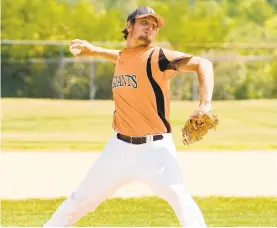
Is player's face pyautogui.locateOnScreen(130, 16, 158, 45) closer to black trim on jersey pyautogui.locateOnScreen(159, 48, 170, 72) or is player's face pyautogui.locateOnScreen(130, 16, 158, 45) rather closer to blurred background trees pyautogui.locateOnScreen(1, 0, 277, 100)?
black trim on jersey pyautogui.locateOnScreen(159, 48, 170, 72)

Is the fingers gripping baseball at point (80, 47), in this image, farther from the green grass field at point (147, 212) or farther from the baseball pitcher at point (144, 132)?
the green grass field at point (147, 212)

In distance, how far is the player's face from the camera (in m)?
6.13

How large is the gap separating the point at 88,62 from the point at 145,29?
88.6ft

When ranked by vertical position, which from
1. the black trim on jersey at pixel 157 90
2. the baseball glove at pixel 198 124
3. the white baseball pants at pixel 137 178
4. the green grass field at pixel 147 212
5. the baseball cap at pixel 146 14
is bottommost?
the green grass field at pixel 147 212

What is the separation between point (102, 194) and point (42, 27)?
96.5 ft

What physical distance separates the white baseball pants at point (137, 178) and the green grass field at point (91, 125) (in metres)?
12.7

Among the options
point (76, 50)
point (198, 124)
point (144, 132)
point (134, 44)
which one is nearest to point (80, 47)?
point (76, 50)

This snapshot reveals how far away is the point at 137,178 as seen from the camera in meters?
5.99

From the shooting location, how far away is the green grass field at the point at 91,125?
817 inches

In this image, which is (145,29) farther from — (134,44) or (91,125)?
(91,125)

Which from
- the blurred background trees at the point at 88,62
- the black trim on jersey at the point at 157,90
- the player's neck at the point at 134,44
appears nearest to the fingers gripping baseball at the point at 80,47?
the player's neck at the point at 134,44

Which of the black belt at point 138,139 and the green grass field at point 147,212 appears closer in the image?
the black belt at point 138,139

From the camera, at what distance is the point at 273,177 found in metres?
13.8

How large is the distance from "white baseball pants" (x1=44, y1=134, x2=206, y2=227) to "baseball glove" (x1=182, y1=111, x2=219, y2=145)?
131 millimetres
